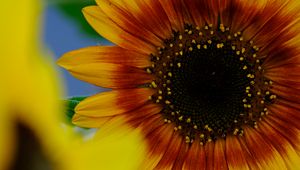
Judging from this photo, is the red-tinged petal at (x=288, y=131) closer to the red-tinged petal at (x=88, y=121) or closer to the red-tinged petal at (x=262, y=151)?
the red-tinged petal at (x=262, y=151)

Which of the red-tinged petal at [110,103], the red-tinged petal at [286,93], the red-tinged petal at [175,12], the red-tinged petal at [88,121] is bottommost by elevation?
the red-tinged petal at [286,93]

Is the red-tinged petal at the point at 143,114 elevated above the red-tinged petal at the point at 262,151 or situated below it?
above

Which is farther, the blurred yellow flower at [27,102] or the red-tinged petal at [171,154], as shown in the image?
the red-tinged petal at [171,154]

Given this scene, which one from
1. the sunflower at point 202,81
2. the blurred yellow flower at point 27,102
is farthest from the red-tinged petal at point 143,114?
the blurred yellow flower at point 27,102

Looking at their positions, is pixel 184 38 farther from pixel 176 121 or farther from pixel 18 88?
pixel 18 88

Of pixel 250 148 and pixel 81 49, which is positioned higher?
pixel 81 49

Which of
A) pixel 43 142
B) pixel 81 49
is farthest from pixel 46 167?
pixel 81 49

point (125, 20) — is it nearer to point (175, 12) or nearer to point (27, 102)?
point (175, 12)
